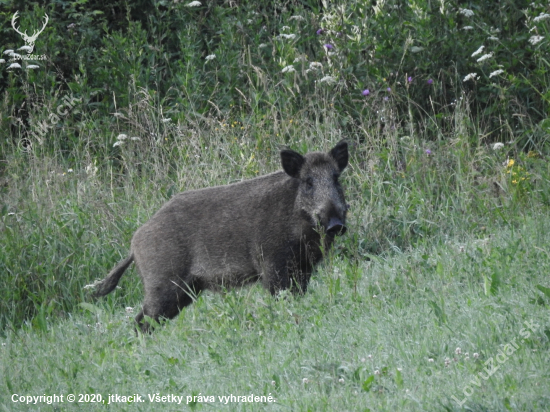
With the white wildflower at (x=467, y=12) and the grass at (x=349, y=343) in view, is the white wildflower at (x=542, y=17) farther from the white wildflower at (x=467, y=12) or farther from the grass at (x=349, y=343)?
the grass at (x=349, y=343)

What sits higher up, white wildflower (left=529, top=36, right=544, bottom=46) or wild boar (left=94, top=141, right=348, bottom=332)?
white wildflower (left=529, top=36, right=544, bottom=46)

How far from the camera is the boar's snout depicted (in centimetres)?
650

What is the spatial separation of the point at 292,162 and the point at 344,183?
1977 millimetres

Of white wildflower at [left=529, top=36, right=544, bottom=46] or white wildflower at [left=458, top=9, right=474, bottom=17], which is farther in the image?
white wildflower at [left=458, top=9, right=474, bottom=17]

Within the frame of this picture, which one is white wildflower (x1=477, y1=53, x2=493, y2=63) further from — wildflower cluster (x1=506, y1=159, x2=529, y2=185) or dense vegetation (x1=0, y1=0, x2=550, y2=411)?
wildflower cluster (x1=506, y1=159, x2=529, y2=185)

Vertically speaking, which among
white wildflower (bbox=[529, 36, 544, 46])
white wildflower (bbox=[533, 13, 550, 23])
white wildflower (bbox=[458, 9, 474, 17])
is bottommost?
white wildflower (bbox=[529, 36, 544, 46])

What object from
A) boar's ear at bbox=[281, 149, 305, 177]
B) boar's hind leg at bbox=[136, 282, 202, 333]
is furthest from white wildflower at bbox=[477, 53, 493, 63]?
boar's hind leg at bbox=[136, 282, 202, 333]

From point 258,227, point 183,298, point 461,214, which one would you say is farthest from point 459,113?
point 183,298

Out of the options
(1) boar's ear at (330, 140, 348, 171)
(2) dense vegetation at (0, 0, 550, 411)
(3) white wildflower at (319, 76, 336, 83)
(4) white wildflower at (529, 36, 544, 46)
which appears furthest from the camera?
(3) white wildflower at (319, 76, 336, 83)

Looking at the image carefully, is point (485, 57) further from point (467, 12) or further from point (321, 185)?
point (321, 185)

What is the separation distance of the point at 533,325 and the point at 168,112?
662cm

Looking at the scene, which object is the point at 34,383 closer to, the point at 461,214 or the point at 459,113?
the point at 461,214

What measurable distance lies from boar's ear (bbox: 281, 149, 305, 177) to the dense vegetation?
2.92 feet

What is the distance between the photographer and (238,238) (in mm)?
6812
